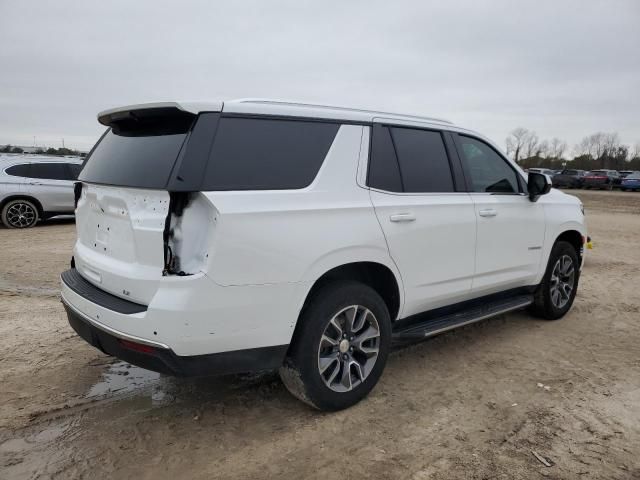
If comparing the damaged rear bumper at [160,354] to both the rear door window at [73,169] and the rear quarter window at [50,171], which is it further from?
the rear door window at [73,169]

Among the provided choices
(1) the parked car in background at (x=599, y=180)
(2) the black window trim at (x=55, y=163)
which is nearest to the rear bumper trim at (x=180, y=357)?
(2) the black window trim at (x=55, y=163)

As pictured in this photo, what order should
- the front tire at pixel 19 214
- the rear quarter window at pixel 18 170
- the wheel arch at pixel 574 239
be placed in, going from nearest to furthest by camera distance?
the wheel arch at pixel 574 239, the front tire at pixel 19 214, the rear quarter window at pixel 18 170

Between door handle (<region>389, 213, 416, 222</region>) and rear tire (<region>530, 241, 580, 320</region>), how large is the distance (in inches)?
89.3

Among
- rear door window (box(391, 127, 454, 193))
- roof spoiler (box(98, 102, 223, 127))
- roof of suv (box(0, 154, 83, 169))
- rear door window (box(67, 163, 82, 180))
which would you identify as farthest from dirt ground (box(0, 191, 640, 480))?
roof of suv (box(0, 154, 83, 169))

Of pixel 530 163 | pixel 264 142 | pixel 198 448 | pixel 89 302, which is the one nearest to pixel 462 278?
pixel 264 142

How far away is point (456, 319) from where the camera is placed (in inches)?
156

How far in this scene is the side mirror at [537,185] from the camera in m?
4.68

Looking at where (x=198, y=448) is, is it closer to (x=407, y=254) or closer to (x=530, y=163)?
(x=407, y=254)

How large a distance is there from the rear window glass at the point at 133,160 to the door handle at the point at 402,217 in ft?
4.80

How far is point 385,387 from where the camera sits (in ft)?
12.1

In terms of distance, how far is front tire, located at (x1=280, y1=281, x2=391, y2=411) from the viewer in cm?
303

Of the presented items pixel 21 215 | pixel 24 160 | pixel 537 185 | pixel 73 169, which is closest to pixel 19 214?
pixel 21 215

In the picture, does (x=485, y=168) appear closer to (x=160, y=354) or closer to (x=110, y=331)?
(x=160, y=354)

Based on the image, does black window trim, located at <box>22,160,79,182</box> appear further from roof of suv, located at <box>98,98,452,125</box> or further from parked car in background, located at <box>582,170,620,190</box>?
parked car in background, located at <box>582,170,620,190</box>
